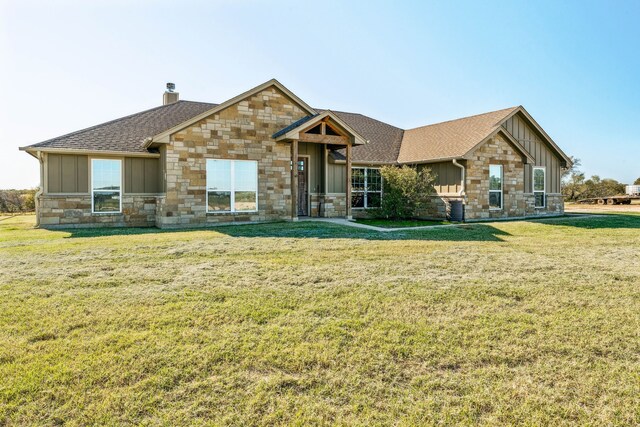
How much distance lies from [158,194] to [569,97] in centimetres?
2194

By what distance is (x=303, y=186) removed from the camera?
16.2 metres

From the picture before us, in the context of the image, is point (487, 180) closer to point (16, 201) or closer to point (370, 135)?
point (370, 135)

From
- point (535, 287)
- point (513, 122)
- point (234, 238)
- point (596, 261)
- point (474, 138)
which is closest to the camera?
point (535, 287)

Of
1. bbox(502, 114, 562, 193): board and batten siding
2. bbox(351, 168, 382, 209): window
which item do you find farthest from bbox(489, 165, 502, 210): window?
bbox(351, 168, 382, 209): window

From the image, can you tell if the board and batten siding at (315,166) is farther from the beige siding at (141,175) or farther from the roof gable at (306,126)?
the beige siding at (141,175)

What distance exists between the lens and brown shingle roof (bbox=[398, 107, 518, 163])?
16328 mm

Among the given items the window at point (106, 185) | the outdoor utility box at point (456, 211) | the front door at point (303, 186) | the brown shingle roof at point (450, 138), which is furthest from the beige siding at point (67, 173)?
the outdoor utility box at point (456, 211)

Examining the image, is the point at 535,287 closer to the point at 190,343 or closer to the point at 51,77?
the point at 190,343

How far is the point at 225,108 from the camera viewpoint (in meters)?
13.4

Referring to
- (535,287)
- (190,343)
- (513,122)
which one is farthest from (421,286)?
(513,122)

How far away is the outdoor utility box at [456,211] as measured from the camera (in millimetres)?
15828

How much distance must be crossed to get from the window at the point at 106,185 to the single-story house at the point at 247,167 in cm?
3

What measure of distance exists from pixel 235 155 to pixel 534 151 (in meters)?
14.4

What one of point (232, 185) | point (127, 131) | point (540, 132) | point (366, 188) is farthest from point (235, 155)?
point (540, 132)
